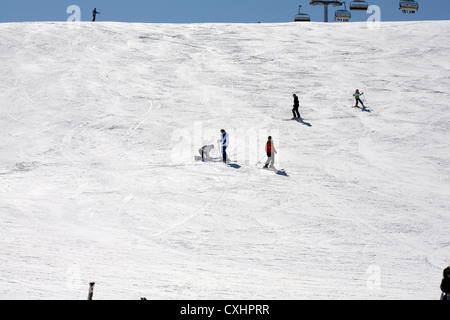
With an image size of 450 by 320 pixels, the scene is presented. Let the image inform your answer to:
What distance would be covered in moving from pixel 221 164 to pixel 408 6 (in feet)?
126

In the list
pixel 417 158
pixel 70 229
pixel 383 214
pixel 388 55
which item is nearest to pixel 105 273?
pixel 70 229

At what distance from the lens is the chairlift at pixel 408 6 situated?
4975cm

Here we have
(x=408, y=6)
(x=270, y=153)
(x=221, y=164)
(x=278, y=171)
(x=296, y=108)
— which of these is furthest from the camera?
(x=408, y=6)

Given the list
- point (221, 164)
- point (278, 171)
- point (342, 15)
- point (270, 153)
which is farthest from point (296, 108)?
point (342, 15)

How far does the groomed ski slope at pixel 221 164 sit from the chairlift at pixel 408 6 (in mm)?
12933

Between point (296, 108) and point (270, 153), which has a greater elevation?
point (296, 108)

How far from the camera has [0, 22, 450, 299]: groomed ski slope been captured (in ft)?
37.3

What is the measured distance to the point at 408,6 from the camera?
5003cm

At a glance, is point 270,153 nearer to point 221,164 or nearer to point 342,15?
point 221,164

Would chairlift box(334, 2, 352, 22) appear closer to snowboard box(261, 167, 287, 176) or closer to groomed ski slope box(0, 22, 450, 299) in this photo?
groomed ski slope box(0, 22, 450, 299)

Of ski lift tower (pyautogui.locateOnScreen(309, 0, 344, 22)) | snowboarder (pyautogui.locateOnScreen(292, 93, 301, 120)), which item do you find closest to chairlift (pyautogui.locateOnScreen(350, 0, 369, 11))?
ski lift tower (pyautogui.locateOnScreen(309, 0, 344, 22))

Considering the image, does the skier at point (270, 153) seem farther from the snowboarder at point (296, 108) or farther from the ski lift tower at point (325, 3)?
the ski lift tower at point (325, 3)

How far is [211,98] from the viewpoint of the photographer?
26.7m

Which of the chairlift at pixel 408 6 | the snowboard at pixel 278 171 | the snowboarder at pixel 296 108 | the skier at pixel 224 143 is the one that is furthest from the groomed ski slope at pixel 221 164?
the chairlift at pixel 408 6
